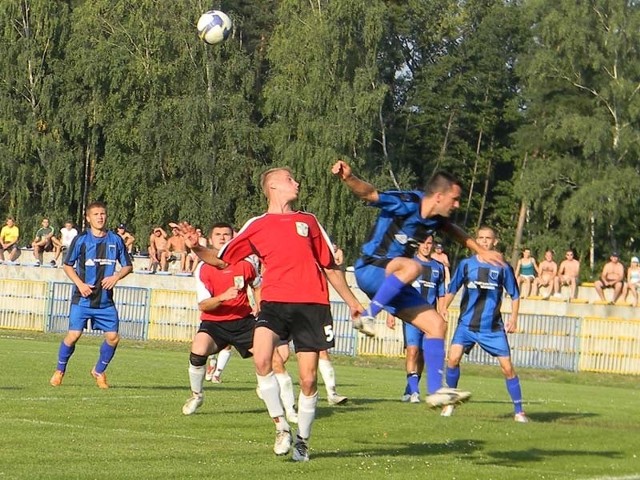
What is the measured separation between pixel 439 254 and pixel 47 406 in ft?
52.8

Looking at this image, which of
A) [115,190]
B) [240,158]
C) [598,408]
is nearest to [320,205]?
[240,158]

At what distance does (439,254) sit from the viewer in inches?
1162

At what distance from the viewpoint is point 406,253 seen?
11562mm

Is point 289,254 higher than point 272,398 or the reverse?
higher

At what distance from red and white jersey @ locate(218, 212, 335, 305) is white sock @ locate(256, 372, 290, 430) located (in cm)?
67

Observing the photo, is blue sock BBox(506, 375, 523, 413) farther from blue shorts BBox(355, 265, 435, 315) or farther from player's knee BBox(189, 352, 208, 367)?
blue shorts BBox(355, 265, 435, 315)

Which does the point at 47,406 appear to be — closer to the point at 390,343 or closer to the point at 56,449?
the point at 56,449

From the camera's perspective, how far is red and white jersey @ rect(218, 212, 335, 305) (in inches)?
436

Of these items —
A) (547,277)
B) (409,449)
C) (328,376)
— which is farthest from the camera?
(547,277)

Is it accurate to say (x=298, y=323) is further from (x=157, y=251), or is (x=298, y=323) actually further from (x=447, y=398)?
(x=157, y=251)

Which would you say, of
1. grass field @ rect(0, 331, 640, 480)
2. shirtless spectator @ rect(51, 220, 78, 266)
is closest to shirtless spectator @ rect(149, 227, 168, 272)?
shirtless spectator @ rect(51, 220, 78, 266)

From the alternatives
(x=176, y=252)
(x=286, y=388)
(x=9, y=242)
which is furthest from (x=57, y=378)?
(x=176, y=252)

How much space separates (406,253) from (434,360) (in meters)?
0.94

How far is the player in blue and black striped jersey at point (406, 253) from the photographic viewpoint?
1133cm
